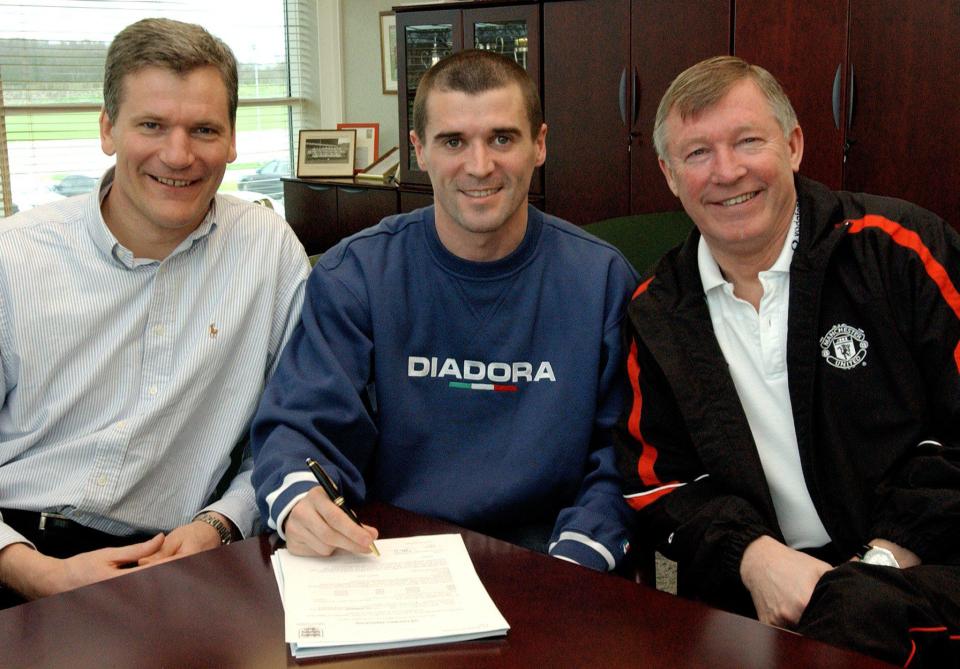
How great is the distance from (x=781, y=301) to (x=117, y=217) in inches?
48.3

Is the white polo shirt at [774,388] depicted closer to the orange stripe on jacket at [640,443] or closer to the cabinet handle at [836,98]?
the orange stripe on jacket at [640,443]

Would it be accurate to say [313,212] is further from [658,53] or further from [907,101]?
[907,101]

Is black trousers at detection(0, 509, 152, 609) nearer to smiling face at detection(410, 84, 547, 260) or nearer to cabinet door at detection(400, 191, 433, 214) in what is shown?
smiling face at detection(410, 84, 547, 260)

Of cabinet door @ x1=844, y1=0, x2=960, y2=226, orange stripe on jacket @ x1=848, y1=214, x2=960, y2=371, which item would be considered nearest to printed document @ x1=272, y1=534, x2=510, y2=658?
orange stripe on jacket @ x1=848, y1=214, x2=960, y2=371

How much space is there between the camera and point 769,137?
173 centimetres

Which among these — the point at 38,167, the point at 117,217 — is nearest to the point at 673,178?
the point at 117,217

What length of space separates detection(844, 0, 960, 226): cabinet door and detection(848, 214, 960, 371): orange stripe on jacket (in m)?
2.18

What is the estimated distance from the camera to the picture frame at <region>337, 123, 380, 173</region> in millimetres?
5688

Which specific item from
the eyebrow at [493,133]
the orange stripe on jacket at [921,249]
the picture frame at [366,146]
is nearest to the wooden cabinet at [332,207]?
the picture frame at [366,146]

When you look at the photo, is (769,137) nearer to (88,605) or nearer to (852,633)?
(852,633)

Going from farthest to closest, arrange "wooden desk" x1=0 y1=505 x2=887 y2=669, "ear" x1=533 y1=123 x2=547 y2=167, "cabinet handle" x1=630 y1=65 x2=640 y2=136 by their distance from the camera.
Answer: "cabinet handle" x1=630 y1=65 x2=640 y2=136, "ear" x1=533 y1=123 x2=547 y2=167, "wooden desk" x1=0 y1=505 x2=887 y2=669

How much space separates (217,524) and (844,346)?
112 centimetres

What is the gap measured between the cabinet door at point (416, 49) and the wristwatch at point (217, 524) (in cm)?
328

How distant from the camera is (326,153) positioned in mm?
5801
